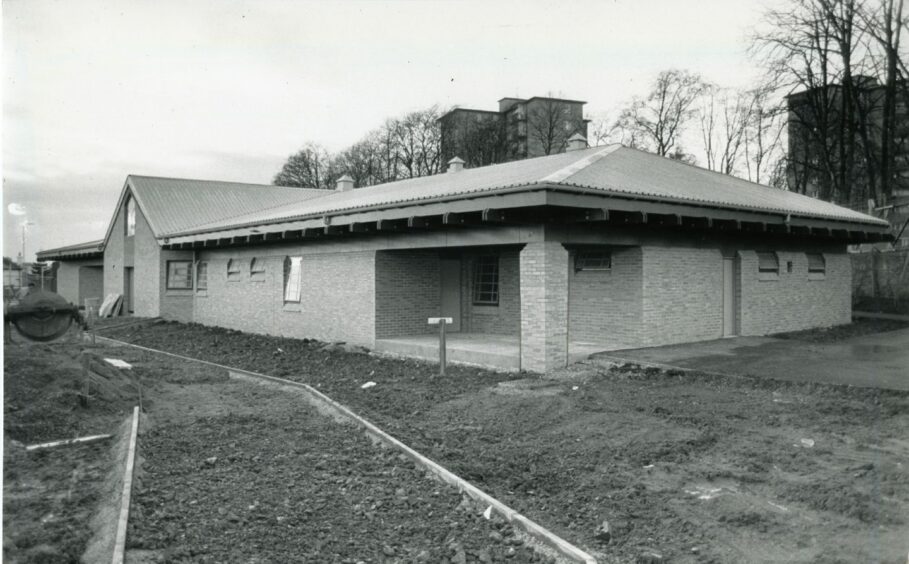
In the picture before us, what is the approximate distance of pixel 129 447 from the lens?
6754 mm

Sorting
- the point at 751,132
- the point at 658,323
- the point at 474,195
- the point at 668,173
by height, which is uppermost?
the point at 751,132

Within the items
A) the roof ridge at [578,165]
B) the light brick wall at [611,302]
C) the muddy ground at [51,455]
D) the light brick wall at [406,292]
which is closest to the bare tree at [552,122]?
the roof ridge at [578,165]

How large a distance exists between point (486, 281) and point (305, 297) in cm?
487

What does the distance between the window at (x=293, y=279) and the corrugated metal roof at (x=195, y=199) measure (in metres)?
7.46

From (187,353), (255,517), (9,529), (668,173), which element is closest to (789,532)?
(255,517)

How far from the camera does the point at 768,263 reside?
15758 millimetres

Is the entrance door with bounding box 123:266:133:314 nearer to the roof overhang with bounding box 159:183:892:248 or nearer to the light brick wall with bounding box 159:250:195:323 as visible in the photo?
the light brick wall with bounding box 159:250:195:323

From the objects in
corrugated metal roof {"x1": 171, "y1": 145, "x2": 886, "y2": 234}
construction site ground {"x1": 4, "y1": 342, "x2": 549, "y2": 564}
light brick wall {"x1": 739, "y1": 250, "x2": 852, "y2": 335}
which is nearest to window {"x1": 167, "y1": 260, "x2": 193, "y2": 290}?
corrugated metal roof {"x1": 171, "y1": 145, "x2": 886, "y2": 234}

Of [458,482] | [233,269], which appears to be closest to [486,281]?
[233,269]

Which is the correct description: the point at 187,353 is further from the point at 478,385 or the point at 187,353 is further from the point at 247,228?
the point at 478,385

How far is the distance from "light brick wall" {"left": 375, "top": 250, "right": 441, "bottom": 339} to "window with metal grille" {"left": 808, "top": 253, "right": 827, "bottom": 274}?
9398 millimetres

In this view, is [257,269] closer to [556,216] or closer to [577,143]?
[577,143]

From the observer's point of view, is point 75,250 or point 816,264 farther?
Answer: point 75,250

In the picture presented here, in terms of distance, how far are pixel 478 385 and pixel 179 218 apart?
20.5 m
